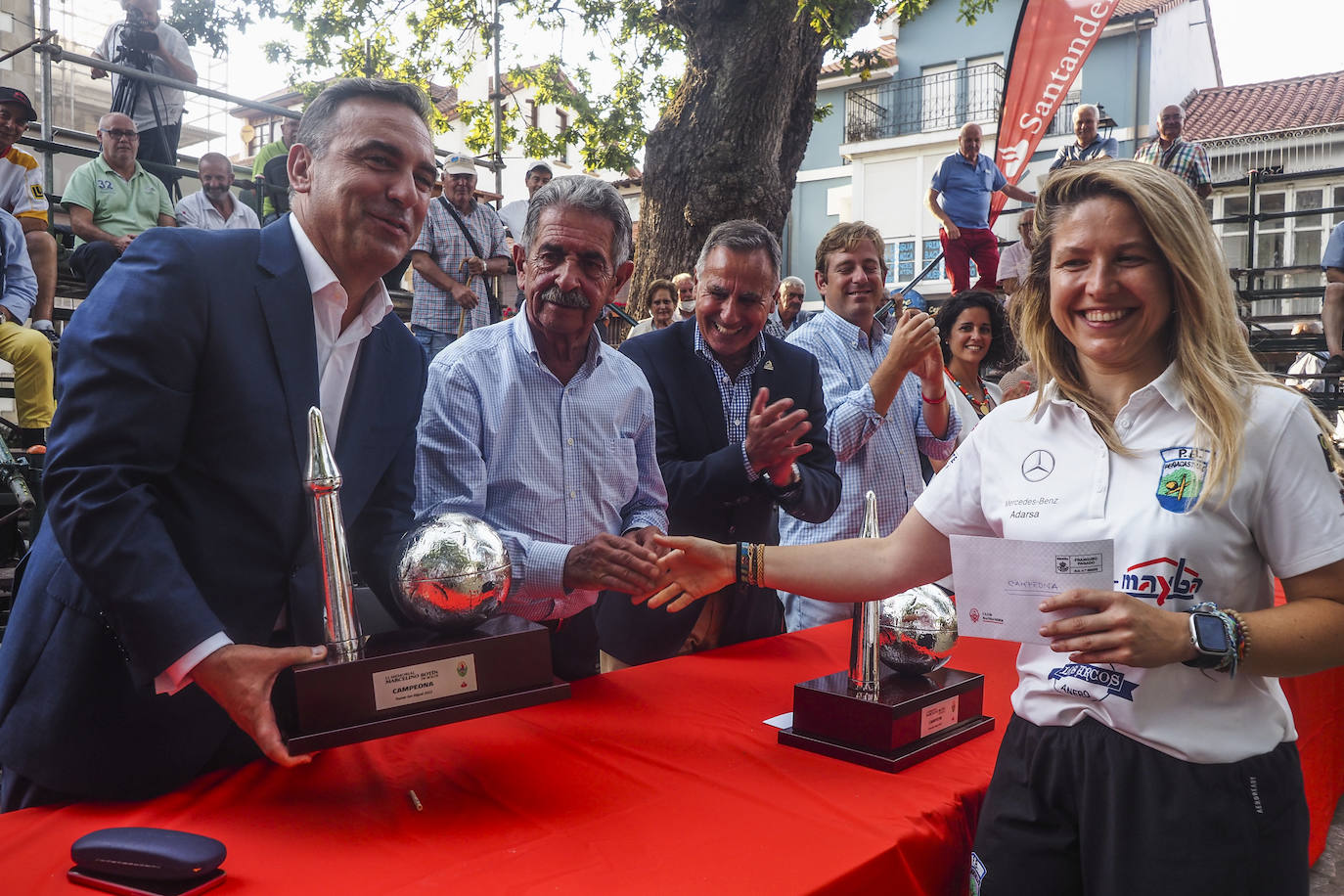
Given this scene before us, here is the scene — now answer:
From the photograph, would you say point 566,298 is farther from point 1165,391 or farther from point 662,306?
point 662,306

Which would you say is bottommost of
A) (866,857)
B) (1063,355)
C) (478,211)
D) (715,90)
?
(866,857)

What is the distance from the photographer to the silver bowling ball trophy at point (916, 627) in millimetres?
1850

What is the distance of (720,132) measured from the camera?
7324 mm

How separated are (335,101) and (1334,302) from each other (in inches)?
319

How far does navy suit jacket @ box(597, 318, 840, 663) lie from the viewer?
2730mm

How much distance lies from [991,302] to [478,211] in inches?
158

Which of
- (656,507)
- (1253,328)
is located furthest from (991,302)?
(1253,328)

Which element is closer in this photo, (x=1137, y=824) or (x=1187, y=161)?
(x=1137, y=824)

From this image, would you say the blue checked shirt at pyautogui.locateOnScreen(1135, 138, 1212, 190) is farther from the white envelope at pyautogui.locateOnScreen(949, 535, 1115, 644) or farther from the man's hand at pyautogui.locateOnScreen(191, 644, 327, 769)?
the man's hand at pyautogui.locateOnScreen(191, 644, 327, 769)

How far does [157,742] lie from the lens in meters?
1.51

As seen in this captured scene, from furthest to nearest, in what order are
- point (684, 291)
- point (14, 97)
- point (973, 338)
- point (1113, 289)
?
point (684, 291) → point (14, 97) → point (973, 338) → point (1113, 289)

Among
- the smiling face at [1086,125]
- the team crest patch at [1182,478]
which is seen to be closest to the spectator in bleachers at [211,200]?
the team crest patch at [1182,478]

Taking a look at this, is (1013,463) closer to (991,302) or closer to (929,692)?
(929,692)

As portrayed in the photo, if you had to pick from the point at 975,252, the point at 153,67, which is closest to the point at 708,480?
the point at 153,67
